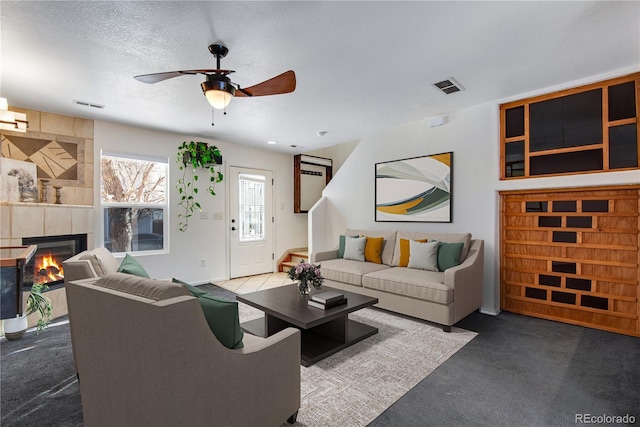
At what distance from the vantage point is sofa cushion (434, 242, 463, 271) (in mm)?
3500

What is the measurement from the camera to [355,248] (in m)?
4.56

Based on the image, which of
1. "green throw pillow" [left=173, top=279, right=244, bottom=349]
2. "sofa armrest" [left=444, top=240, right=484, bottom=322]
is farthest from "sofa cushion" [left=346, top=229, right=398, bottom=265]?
"green throw pillow" [left=173, top=279, right=244, bottom=349]

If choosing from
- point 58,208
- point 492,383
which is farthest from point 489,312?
point 58,208

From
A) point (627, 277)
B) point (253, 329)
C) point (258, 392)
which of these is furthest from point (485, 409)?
point (627, 277)

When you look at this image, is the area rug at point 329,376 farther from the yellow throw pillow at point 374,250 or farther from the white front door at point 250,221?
the white front door at point 250,221

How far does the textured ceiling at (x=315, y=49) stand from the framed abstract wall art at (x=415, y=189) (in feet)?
2.73

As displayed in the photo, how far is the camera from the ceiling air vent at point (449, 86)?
3.07 metres

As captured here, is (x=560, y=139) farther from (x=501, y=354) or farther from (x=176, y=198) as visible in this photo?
(x=176, y=198)

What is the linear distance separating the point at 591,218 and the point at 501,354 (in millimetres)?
1823

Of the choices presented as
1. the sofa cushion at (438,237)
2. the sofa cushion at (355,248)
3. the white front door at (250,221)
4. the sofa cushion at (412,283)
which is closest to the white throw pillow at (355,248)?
the sofa cushion at (355,248)

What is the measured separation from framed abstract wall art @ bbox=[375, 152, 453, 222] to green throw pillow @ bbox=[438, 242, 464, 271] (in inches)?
25.0

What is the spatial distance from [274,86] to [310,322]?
1.83 metres

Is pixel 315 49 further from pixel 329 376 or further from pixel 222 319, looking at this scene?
pixel 329 376

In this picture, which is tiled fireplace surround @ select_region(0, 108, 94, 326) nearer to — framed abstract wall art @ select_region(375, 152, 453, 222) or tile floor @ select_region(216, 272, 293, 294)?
tile floor @ select_region(216, 272, 293, 294)
